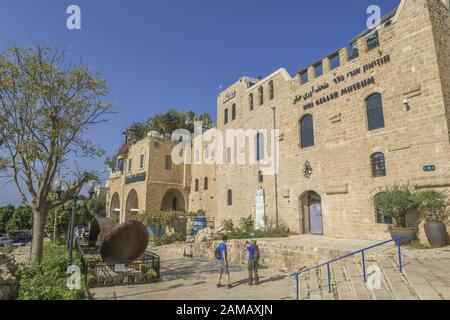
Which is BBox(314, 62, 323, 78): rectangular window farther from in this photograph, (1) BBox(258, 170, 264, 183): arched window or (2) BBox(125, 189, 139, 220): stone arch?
(2) BBox(125, 189, 139, 220): stone arch

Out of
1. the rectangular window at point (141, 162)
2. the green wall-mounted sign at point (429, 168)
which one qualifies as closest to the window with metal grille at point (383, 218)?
the green wall-mounted sign at point (429, 168)

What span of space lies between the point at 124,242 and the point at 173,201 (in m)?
21.0

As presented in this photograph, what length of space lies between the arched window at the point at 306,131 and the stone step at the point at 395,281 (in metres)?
8.68

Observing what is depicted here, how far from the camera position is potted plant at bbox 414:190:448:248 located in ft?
31.3

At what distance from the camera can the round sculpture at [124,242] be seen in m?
9.81

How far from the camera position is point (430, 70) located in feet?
37.1

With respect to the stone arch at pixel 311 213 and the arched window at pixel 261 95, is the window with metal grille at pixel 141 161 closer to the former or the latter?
the arched window at pixel 261 95

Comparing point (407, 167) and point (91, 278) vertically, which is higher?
point (407, 167)

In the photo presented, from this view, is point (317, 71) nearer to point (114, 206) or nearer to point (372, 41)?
point (372, 41)

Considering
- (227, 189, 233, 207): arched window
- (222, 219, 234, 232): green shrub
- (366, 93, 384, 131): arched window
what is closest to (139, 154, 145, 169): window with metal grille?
(227, 189, 233, 207): arched window

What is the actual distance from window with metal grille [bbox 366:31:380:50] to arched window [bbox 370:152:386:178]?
4985 millimetres
